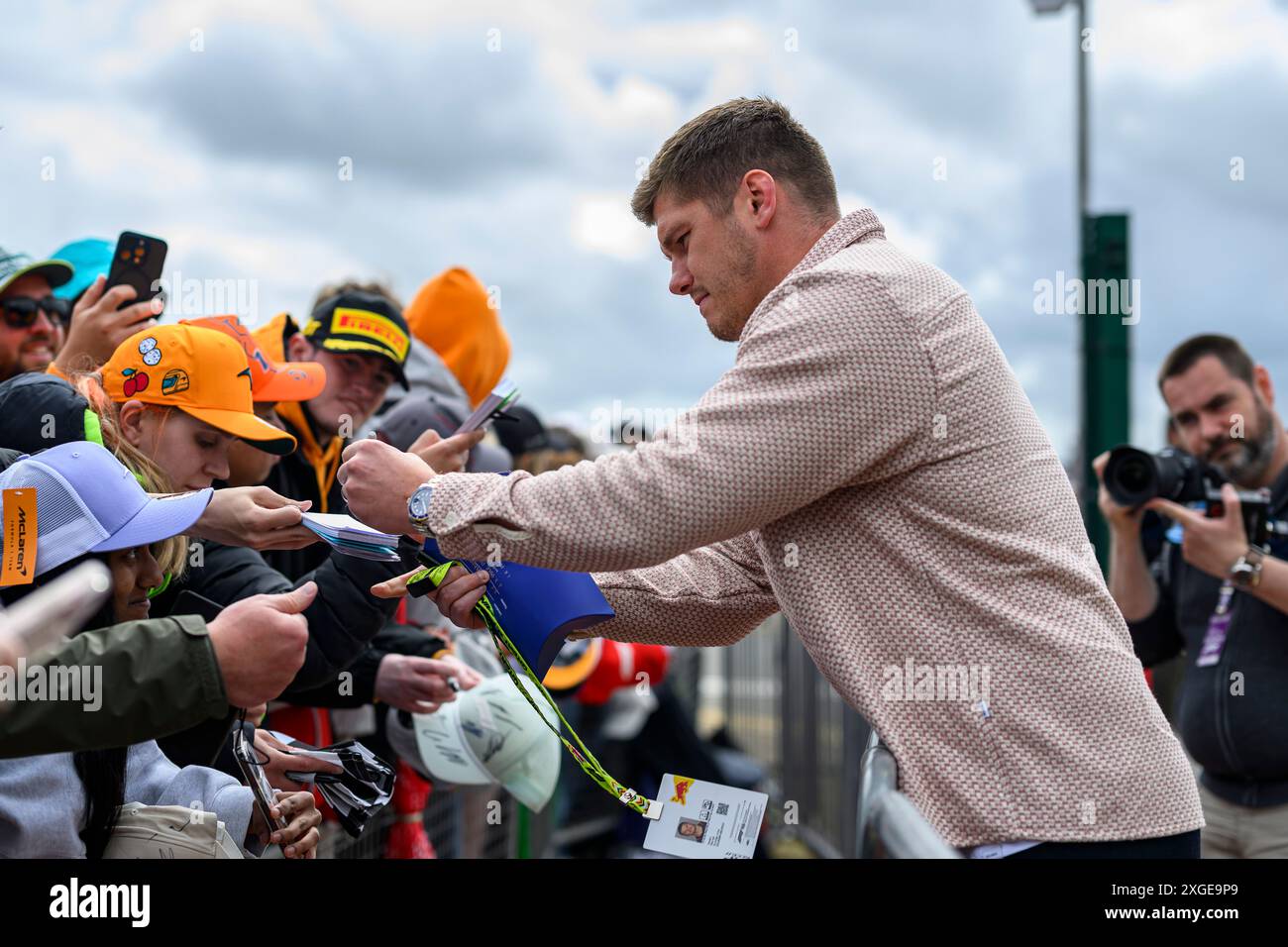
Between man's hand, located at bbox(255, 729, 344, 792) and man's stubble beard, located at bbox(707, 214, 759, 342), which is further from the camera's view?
man's hand, located at bbox(255, 729, 344, 792)

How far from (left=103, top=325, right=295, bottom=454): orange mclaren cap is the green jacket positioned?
111cm

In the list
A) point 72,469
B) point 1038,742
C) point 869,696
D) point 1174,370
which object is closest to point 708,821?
point 869,696

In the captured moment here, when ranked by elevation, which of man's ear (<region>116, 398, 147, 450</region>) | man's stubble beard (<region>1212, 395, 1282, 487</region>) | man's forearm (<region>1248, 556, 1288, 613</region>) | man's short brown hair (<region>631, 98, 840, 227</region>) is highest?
man's short brown hair (<region>631, 98, 840, 227</region>)

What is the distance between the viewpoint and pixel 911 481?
95.1 inches

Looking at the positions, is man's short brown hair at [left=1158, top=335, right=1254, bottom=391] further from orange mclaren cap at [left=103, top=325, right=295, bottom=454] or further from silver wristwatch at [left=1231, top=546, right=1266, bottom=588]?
orange mclaren cap at [left=103, top=325, right=295, bottom=454]

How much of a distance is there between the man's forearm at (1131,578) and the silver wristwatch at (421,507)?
3054mm

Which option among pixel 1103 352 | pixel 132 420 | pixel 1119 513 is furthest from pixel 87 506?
pixel 1103 352

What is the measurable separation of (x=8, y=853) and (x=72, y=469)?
65cm

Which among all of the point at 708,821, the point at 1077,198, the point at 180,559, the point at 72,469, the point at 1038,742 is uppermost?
the point at 1077,198

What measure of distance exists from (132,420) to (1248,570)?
329 centimetres

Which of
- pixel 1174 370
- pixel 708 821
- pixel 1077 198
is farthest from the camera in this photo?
pixel 1077 198

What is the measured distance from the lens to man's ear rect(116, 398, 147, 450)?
3.09m

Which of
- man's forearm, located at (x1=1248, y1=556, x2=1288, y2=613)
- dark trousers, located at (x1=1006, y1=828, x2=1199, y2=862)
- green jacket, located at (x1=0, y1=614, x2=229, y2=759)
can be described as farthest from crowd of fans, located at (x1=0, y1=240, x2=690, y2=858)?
man's forearm, located at (x1=1248, y1=556, x2=1288, y2=613)
